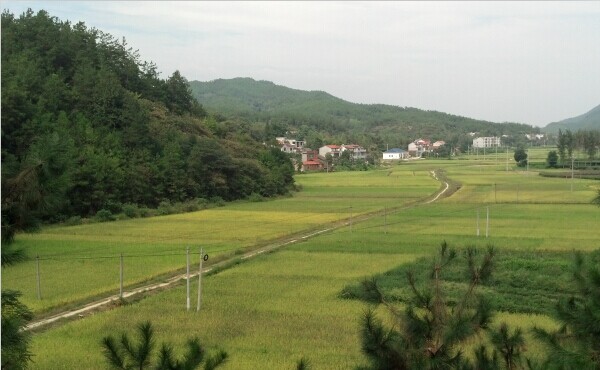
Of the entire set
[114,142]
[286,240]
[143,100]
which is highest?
[143,100]

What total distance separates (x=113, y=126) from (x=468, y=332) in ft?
137

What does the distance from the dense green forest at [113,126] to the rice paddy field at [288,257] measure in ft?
10.7

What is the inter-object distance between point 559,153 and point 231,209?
5176 cm

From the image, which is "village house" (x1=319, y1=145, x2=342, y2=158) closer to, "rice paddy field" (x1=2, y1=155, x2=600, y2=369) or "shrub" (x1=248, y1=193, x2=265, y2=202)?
"rice paddy field" (x1=2, y1=155, x2=600, y2=369)

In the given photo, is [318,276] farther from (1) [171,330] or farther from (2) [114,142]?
(2) [114,142]

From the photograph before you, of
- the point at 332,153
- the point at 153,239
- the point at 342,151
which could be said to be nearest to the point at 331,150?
the point at 332,153

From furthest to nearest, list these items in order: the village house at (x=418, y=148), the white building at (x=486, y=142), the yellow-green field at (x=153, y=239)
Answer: the white building at (x=486, y=142)
the village house at (x=418, y=148)
the yellow-green field at (x=153, y=239)

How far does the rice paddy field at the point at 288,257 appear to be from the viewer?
11422mm

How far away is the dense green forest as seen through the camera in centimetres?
3516

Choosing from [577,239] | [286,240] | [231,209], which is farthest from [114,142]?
[577,239]

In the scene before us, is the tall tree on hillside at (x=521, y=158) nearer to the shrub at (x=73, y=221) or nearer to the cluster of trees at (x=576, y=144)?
the cluster of trees at (x=576, y=144)

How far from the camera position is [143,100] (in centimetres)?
5150

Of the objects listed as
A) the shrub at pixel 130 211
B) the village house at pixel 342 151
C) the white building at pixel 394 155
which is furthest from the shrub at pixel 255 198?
the white building at pixel 394 155

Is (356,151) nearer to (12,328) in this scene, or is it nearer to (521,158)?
(521,158)
